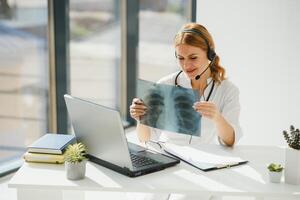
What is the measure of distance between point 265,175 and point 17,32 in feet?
6.19

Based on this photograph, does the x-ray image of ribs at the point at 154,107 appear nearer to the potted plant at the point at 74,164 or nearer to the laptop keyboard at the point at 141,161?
the laptop keyboard at the point at 141,161

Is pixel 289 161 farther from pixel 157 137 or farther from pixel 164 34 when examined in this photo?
pixel 164 34

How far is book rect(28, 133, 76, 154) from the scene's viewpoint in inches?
68.2

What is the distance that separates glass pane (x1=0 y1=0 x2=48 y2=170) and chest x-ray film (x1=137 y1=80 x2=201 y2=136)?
4.10 feet

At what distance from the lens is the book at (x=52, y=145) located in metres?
1.73

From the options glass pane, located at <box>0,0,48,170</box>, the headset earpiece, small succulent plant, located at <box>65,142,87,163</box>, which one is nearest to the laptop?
small succulent plant, located at <box>65,142,87,163</box>

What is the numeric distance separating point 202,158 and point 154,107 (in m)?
0.29

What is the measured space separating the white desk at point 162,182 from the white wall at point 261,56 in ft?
5.08

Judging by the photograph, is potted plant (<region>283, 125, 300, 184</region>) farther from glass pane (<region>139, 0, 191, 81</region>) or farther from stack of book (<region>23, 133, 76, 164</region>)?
glass pane (<region>139, 0, 191, 81</region>)

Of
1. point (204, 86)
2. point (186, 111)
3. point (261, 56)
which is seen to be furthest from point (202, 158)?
point (261, 56)

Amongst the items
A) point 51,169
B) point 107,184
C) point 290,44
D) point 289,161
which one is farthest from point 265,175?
point 290,44

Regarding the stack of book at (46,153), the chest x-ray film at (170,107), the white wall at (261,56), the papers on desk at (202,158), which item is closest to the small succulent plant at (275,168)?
the papers on desk at (202,158)

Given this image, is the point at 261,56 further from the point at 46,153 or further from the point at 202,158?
the point at 46,153

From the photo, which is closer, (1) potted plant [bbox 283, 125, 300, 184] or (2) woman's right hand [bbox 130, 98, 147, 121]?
(1) potted plant [bbox 283, 125, 300, 184]
